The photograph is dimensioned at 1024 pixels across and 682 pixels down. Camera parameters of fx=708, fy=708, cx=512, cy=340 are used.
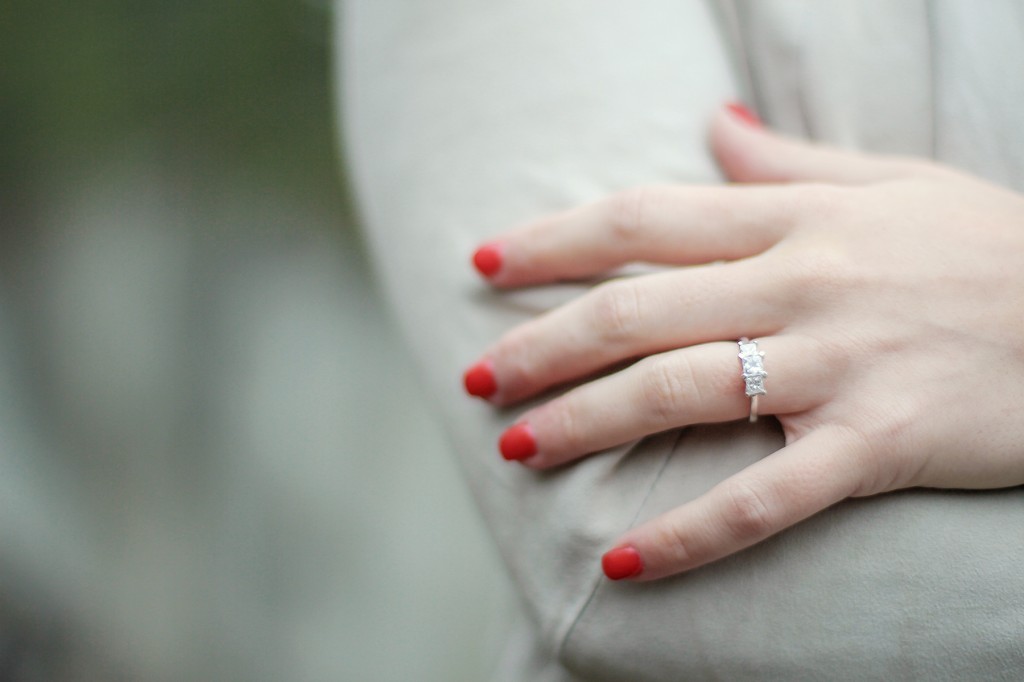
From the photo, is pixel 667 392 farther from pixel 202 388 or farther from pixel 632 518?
pixel 202 388

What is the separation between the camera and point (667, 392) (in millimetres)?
489

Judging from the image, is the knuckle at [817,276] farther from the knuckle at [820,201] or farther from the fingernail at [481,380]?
the fingernail at [481,380]

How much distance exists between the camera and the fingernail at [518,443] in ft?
1.72

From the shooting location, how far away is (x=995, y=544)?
0.48 meters

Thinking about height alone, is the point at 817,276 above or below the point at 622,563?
above

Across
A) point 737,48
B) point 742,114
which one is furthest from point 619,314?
point 737,48

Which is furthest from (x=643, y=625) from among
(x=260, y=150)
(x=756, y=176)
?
(x=260, y=150)

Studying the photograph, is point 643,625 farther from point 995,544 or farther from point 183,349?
point 183,349

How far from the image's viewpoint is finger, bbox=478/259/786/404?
20.2 inches

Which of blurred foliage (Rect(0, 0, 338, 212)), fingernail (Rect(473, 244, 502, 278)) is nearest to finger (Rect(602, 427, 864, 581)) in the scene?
fingernail (Rect(473, 244, 502, 278))

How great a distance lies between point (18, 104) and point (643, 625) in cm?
106

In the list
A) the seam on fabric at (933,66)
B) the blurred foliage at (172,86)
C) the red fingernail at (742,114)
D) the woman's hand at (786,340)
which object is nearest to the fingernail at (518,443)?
the woman's hand at (786,340)

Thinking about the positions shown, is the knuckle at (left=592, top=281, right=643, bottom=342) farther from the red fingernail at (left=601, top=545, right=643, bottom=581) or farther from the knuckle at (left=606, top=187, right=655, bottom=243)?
the red fingernail at (left=601, top=545, right=643, bottom=581)

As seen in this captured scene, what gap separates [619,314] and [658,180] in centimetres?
15
